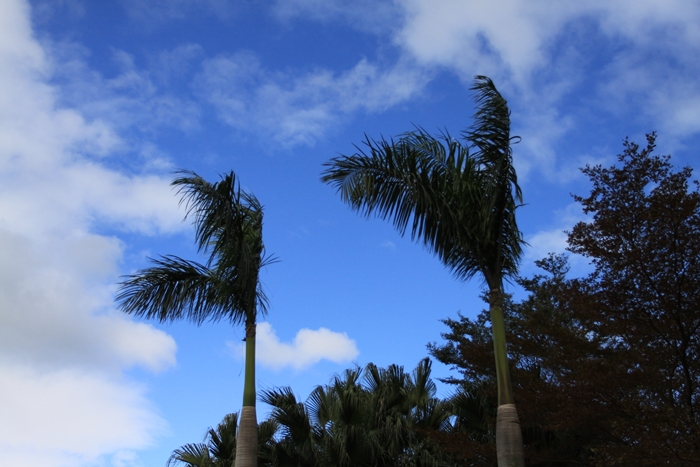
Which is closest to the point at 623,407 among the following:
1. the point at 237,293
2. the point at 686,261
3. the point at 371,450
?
the point at 686,261

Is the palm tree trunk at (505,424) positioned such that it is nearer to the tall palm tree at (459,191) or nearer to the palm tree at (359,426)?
the tall palm tree at (459,191)

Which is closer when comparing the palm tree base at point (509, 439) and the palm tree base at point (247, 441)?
the palm tree base at point (509, 439)

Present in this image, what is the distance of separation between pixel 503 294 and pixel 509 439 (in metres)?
2.28

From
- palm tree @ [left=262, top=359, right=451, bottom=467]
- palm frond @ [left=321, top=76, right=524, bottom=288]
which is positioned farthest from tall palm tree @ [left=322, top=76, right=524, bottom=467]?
palm tree @ [left=262, top=359, right=451, bottom=467]

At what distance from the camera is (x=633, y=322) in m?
11.8

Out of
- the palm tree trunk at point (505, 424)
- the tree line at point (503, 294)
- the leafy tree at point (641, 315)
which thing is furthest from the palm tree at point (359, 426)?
the palm tree trunk at point (505, 424)

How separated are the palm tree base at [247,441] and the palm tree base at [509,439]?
3890mm

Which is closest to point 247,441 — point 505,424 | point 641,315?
point 505,424

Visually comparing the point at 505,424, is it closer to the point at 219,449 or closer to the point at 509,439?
the point at 509,439

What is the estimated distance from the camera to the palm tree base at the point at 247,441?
34.6ft

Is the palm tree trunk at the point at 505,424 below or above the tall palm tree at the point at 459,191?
below

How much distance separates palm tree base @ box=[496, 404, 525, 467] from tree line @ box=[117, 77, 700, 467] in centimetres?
2

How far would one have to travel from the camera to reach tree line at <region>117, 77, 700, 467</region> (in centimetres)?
1033

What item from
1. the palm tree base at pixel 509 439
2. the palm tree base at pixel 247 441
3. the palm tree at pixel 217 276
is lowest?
the palm tree base at pixel 509 439
